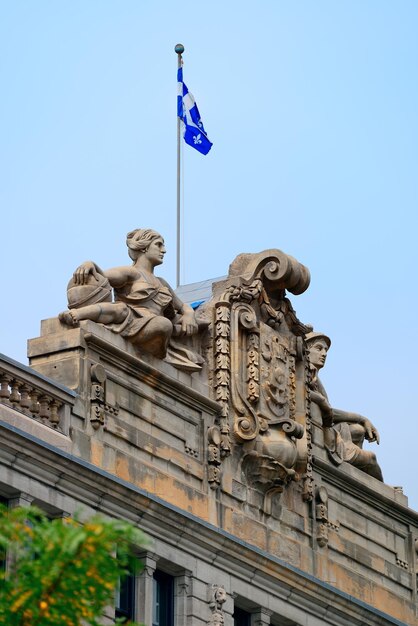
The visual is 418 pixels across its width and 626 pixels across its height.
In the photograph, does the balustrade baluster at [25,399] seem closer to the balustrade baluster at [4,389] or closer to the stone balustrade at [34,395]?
the stone balustrade at [34,395]

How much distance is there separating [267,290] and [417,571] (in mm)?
7833

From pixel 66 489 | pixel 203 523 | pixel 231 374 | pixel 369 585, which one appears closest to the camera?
pixel 66 489

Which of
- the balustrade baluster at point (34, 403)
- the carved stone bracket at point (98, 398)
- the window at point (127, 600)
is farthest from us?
the carved stone bracket at point (98, 398)

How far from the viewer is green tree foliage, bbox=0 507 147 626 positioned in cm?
2194

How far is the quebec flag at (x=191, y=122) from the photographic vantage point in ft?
157

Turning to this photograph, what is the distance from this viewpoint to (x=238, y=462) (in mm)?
40281

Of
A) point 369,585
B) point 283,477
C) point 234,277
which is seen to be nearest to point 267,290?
point 234,277

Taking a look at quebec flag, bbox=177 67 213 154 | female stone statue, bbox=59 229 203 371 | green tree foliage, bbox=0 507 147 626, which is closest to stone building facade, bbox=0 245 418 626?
female stone statue, bbox=59 229 203 371

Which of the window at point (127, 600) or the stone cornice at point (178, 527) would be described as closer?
the stone cornice at point (178, 527)

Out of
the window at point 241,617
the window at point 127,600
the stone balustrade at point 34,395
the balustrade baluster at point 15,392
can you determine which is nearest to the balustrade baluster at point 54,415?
the stone balustrade at point 34,395

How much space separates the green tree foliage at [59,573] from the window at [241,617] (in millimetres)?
17257

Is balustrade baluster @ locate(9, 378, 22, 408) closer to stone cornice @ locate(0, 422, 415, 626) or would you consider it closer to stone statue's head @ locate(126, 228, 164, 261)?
stone cornice @ locate(0, 422, 415, 626)

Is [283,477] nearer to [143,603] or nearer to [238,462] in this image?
[238,462]

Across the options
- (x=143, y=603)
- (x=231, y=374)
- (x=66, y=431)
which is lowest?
(x=143, y=603)
